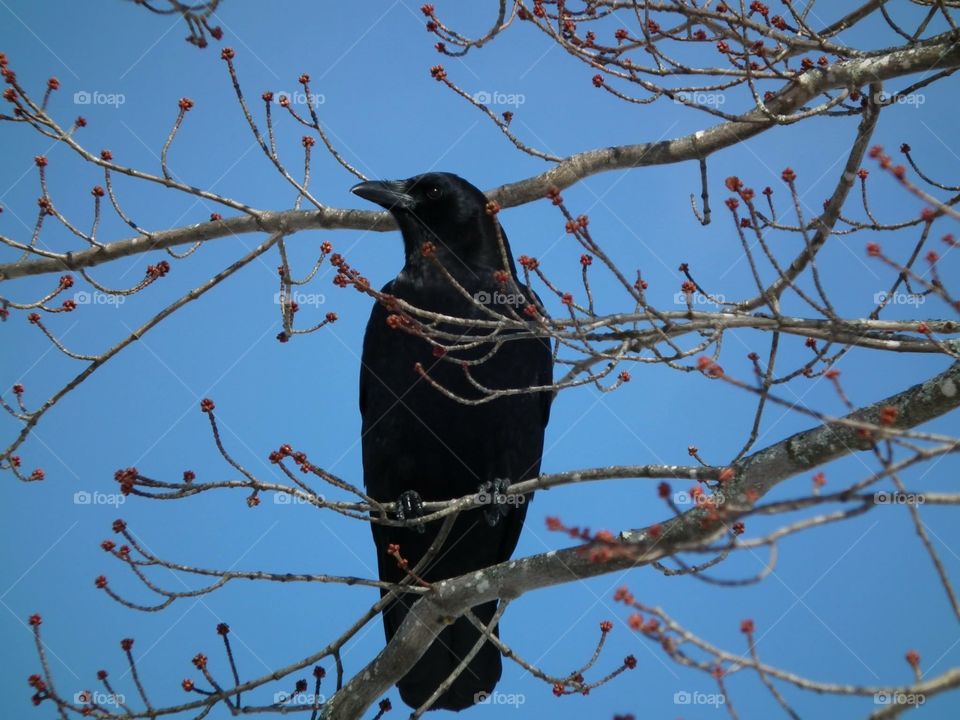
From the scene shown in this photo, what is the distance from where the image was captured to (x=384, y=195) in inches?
259

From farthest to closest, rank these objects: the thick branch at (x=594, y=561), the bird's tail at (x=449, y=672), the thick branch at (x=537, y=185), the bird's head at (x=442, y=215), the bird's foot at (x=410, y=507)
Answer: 1. the bird's head at (x=442, y=215)
2. the bird's tail at (x=449, y=672)
3. the bird's foot at (x=410, y=507)
4. the thick branch at (x=537, y=185)
5. the thick branch at (x=594, y=561)

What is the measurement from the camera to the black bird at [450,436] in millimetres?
5957

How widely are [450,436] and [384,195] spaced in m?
1.65

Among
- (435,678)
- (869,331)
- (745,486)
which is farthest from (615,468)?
(435,678)

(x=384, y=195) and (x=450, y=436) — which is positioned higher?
(x=384, y=195)

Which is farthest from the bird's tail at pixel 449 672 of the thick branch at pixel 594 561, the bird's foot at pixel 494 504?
the thick branch at pixel 594 561

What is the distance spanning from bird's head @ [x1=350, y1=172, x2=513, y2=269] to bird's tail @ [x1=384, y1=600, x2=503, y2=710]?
7.34 feet

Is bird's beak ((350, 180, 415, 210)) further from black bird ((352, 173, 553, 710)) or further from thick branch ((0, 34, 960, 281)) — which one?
thick branch ((0, 34, 960, 281))

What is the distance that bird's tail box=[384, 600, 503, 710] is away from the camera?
5.90m

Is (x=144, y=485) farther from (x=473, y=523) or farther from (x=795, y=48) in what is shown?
(x=795, y=48)

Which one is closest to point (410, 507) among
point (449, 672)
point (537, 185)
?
point (449, 672)

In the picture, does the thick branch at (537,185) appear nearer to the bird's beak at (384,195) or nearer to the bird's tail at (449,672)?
the bird's beak at (384,195)

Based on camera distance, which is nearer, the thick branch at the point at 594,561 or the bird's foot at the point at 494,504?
the thick branch at the point at 594,561

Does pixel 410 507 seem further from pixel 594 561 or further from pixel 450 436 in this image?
pixel 594 561
